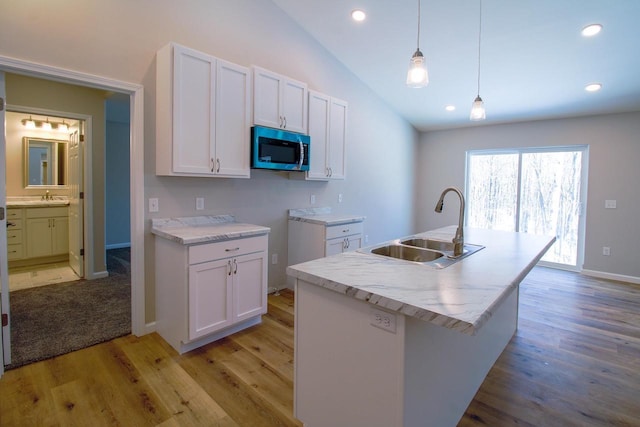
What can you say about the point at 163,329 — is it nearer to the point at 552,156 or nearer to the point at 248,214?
the point at 248,214

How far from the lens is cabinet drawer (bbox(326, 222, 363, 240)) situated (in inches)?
140

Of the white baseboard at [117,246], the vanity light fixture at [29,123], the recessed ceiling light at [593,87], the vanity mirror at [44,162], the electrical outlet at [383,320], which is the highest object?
the recessed ceiling light at [593,87]

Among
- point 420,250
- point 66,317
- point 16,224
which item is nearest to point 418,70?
point 420,250

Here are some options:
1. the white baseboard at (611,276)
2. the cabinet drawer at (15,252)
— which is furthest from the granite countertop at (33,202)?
the white baseboard at (611,276)

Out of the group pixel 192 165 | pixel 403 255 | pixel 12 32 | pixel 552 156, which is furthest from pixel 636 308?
pixel 12 32

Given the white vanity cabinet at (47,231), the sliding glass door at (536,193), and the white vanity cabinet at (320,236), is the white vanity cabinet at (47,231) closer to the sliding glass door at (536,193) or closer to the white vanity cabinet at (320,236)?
the white vanity cabinet at (320,236)

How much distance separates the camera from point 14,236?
433cm

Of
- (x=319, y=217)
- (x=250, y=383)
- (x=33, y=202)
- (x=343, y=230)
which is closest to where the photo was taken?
(x=250, y=383)

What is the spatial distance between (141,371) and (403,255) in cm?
192

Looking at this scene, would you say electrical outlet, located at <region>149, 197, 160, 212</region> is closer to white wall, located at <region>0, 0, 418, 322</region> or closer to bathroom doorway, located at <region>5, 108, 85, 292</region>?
white wall, located at <region>0, 0, 418, 322</region>

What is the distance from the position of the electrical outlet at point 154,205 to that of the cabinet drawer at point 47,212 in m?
3.04

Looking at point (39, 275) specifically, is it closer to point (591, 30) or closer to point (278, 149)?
point (278, 149)

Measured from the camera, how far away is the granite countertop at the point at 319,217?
3582 millimetres

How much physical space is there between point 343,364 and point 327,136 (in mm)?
2904
